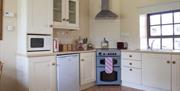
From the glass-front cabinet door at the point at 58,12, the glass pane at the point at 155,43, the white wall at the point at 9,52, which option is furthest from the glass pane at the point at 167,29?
the white wall at the point at 9,52

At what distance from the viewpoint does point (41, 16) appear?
301cm

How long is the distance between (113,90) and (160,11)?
1949 mm

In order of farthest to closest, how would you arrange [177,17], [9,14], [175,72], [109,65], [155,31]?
1. [155,31]
2. [109,65]
3. [177,17]
4. [175,72]
5. [9,14]

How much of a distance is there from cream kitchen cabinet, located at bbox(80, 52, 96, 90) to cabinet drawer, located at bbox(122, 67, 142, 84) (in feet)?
2.21

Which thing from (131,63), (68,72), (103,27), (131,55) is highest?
(103,27)

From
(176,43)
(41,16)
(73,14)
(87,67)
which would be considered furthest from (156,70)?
(41,16)

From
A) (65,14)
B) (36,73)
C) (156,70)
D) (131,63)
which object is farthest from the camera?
(131,63)

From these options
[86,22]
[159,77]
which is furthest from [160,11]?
[86,22]

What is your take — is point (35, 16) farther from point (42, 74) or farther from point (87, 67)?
point (87, 67)

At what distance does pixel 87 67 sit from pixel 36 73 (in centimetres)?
127

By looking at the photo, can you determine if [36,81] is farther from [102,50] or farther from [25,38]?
[102,50]

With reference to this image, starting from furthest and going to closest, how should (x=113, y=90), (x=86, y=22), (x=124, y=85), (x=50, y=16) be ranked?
(x=86, y=22), (x=124, y=85), (x=113, y=90), (x=50, y=16)

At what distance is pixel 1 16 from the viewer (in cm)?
288

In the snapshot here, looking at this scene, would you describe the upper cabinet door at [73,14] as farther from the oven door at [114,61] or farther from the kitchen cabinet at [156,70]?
the kitchen cabinet at [156,70]
